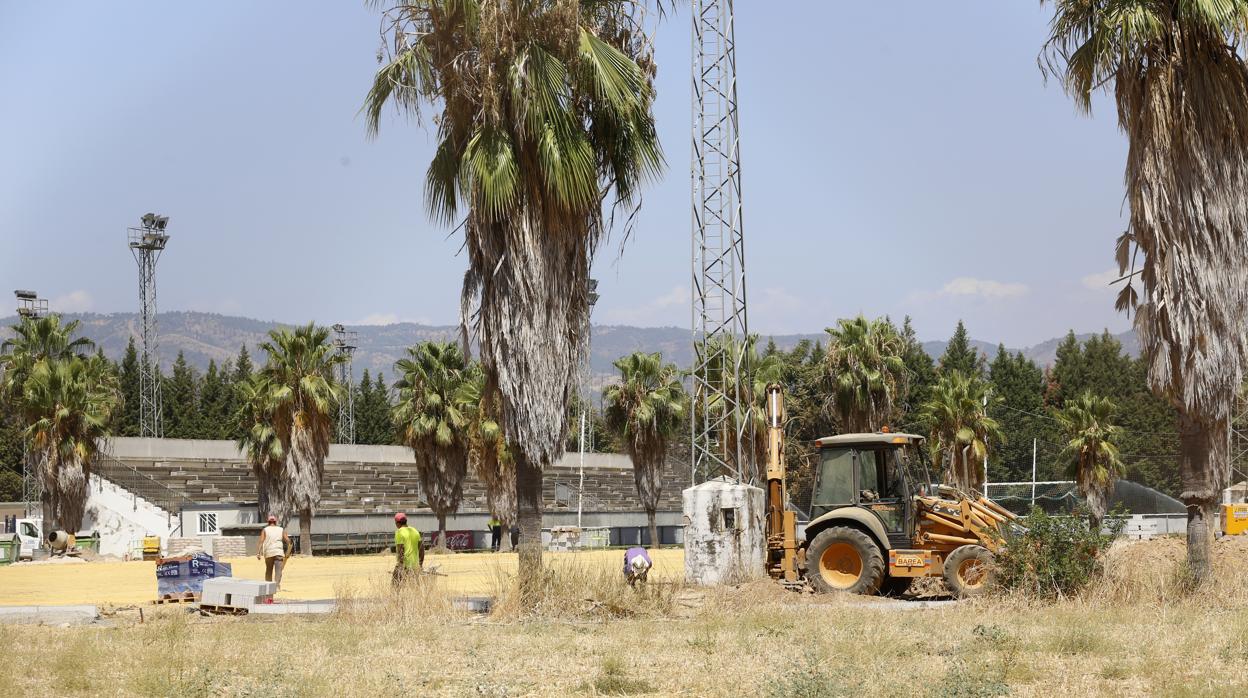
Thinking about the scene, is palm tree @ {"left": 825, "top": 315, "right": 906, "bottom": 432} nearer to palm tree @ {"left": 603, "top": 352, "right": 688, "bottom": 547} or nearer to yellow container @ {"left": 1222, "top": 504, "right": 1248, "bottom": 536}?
palm tree @ {"left": 603, "top": 352, "right": 688, "bottom": 547}

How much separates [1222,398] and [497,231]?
9.47 meters

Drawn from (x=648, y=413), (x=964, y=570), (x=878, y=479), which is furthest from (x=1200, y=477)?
(x=648, y=413)

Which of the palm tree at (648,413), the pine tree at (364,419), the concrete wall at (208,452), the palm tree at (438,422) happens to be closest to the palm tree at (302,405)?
the palm tree at (438,422)

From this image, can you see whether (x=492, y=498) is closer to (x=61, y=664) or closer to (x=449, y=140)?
(x=449, y=140)

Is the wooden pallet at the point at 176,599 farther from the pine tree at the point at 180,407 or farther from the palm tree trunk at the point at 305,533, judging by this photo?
the pine tree at the point at 180,407

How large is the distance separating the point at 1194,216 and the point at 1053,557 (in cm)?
470

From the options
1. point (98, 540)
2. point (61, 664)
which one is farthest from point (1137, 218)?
point (98, 540)

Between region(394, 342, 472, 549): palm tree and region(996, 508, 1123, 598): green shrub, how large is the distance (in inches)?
1283

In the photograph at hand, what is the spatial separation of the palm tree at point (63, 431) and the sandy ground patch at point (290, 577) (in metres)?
3.19

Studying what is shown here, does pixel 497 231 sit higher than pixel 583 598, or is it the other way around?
pixel 497 231

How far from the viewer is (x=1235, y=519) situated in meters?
40.4

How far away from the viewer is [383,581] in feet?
54.7

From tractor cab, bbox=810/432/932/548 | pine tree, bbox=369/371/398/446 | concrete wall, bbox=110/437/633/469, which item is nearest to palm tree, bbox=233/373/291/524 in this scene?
concrete wall, bbox=110/437/633/469

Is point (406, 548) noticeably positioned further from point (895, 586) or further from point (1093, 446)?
point (1093, 446)
